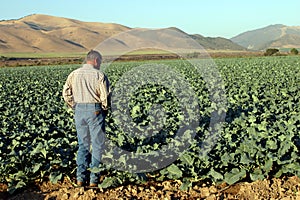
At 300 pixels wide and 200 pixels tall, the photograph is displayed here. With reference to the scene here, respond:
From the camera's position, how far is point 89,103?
18.6 ft

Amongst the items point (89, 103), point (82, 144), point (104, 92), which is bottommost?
point (82, 144)

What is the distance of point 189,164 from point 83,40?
170 metres

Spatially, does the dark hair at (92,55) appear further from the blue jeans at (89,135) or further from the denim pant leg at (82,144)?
the denim pant leg at (82,144)

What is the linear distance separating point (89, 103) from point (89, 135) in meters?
0.59

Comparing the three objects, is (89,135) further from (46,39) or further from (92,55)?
(46,39)

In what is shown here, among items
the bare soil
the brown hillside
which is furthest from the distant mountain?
the bare soil

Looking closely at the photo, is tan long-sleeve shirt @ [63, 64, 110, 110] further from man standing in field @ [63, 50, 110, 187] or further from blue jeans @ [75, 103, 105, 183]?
blue jeans @ [75, 103, 105, 183]

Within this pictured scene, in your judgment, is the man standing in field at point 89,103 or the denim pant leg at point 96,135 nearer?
the man standing in field at point 89,103

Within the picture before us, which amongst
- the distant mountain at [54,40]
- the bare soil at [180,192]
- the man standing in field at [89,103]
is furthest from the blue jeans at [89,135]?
the distant mountain at [54,40]

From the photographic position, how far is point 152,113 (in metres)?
10.7

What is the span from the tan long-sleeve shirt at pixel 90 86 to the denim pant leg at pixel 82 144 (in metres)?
0.25

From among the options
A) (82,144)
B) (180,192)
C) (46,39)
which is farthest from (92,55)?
(46,39)

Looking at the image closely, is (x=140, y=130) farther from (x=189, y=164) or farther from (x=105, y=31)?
→ (x=105, y=31)

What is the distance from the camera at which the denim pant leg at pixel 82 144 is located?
5.75 metres
